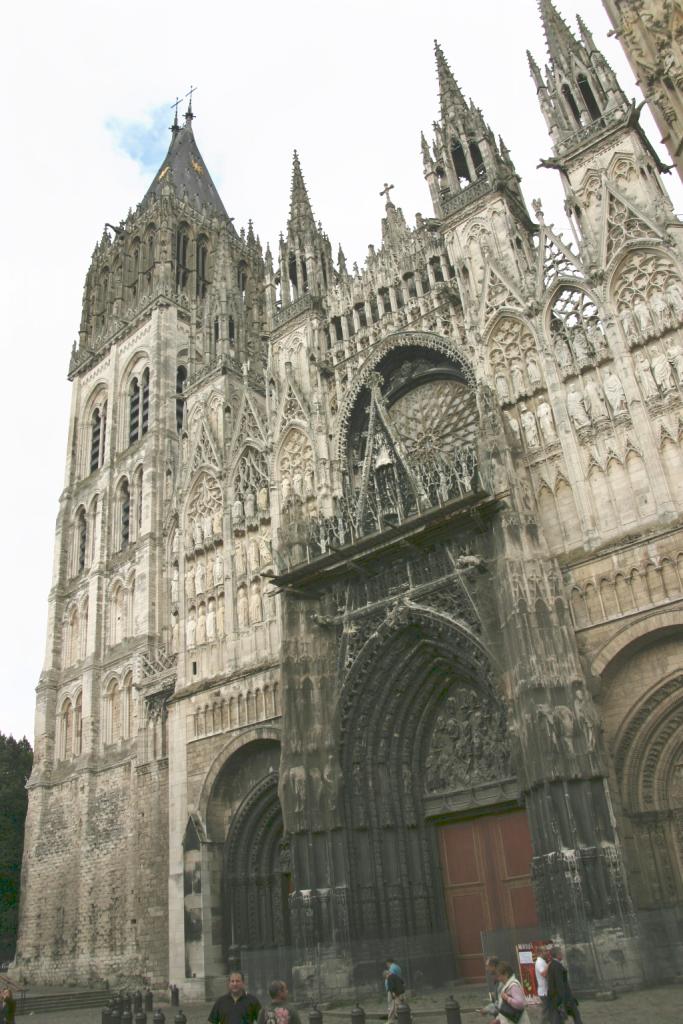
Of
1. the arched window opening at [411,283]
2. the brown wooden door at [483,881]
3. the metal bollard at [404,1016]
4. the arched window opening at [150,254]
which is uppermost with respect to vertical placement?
the arched window opening at [150,254]

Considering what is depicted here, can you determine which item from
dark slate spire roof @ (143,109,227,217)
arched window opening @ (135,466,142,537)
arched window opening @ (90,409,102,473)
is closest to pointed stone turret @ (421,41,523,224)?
arched window opening @ (135,466,142,537)

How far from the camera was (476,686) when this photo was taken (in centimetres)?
1827

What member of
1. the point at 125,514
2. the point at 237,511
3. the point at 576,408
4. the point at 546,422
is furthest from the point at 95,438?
the point at 576,408

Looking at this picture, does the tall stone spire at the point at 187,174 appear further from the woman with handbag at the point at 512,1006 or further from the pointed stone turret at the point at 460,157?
the woman with handbag at the point at 512,1006

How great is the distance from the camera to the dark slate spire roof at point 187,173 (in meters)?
50.4

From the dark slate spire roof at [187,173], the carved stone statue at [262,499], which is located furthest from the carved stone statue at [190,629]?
the dark slate spire roof at [187,173]

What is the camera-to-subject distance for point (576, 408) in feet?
62.5

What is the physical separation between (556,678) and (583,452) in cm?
547

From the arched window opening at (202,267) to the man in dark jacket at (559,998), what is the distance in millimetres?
39839

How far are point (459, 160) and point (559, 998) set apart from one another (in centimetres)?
2253

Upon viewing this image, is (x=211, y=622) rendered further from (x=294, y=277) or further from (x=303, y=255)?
(x=303, y=255)

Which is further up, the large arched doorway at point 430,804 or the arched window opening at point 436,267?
the arched window opening at point 436,267

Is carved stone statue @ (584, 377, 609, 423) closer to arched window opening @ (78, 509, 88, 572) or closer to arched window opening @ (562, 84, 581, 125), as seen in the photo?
arched window opening @ (562, 84, 581, 125)

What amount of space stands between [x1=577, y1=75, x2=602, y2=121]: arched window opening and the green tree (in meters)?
36.3
